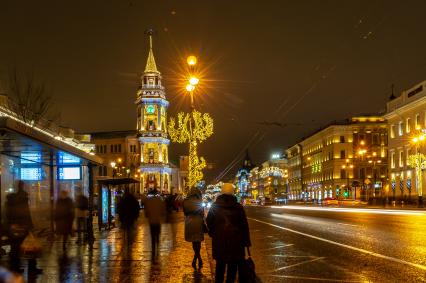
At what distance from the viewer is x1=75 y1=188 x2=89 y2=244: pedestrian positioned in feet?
68.0

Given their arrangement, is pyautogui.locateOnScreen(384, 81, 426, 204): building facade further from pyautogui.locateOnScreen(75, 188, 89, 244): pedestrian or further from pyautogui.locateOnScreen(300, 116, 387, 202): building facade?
pyautogui.locateOnScreen(75, 188, 89, 244): pedestrian

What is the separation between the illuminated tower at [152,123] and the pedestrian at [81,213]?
115280mm

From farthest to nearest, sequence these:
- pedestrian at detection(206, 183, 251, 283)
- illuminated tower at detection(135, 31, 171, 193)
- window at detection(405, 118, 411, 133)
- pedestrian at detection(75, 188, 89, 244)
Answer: illuminated tower at detection(135, 31, 171, 193) < window at detection(405, 118, 411, 133) < pedestrian at detection(75, 188, 89, 244) < pedestrian at detection(206, 183, 251, 283)

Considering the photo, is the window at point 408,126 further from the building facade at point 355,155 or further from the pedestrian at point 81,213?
the pedestrian at point 81,213

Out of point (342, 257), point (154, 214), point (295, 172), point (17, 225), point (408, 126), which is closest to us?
point (17, 225)

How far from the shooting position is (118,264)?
14.5m

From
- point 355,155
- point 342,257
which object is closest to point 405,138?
point 355,155

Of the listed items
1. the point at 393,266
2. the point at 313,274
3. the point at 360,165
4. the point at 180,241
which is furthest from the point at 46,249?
the point at 360,165

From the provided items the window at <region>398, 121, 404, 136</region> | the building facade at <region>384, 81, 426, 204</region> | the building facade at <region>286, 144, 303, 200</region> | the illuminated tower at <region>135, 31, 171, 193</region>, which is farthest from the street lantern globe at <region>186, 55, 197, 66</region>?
the building facade at <region>286, 144, 303, 200</region>

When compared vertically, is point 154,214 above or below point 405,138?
below

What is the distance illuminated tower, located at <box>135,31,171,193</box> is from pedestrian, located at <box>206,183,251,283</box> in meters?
130

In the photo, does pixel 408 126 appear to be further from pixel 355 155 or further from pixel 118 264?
pixel 118 264

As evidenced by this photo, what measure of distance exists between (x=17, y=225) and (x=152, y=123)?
128439 millimetres

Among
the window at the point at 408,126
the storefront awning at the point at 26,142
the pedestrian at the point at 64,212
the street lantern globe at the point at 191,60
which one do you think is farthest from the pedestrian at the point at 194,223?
the window at the point at 408,126
